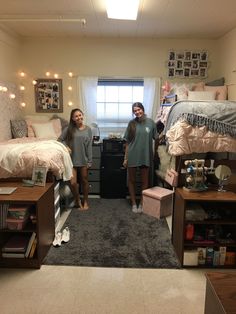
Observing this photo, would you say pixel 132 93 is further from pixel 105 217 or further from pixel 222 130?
pixel 222 130

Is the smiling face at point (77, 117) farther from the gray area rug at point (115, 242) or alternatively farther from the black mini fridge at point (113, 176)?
the gray area rug at point (115, 242)

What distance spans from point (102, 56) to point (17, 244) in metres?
3.37

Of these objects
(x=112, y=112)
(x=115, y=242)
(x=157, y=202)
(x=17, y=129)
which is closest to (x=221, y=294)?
(x=115, y=242)

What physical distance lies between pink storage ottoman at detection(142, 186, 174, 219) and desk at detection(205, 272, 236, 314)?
2.29m

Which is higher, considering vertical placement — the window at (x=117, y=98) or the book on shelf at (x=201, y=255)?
the window at (x=117, y=98)

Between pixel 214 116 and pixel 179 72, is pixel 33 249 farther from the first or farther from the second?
pixel 179 72

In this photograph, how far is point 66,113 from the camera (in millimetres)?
4828

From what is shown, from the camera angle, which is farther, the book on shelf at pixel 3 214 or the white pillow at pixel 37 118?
the white pillow at pixel 37 118

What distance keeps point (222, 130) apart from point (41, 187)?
1.73 metres

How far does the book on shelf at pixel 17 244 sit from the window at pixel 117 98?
8.71 feet

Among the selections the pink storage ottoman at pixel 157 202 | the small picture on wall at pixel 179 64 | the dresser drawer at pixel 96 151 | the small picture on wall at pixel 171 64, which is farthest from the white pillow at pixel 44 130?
the small picture on wall at pixel 179 64

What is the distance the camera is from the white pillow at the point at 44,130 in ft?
14.4

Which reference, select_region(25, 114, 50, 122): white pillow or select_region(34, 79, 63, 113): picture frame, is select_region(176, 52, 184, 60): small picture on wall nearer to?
select_region(34, 79, 63, 113): picture frame

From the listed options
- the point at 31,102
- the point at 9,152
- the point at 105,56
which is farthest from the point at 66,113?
the point at 9,152
